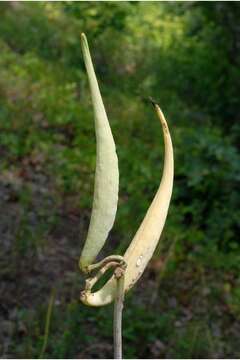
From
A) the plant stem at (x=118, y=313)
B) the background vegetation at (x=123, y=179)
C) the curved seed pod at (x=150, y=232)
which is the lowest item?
the background vegetation at (x=123, y=179)

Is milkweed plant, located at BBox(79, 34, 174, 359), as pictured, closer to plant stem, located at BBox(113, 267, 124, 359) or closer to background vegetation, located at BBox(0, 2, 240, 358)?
plant stem, located at BBox(113, 267, 124, 359)

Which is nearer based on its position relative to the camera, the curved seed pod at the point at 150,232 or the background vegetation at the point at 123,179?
the curved seed pod at the point at 150,232

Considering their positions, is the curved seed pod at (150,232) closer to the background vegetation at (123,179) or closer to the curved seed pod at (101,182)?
the curved seed pod at (101,182)

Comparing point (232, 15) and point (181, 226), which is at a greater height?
point (232, 15)

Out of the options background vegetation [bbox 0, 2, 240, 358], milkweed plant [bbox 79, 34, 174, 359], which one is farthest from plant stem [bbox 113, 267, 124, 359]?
background vegetation [bbox 0, 2, 240, 358]

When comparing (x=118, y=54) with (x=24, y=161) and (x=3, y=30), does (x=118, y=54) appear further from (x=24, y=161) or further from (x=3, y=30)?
(x=24, y=161)

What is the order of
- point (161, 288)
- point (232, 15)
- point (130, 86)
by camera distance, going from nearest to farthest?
point (161, 288) < point (232, 15) < point (130, 86)

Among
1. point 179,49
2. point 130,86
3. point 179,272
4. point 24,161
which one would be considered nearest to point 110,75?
point 130,86

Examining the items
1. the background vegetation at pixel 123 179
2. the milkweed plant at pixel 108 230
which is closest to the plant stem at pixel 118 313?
the milkweed plant at pixel 108 230

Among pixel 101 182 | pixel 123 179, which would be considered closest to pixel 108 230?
pixel 101 182
